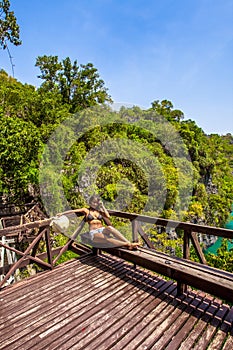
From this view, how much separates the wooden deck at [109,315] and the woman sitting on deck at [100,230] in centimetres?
41

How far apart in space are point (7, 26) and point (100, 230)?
7.51m

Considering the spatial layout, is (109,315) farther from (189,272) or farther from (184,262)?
(184,262)

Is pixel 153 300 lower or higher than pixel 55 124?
lower

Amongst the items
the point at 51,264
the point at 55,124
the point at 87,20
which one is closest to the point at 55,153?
the point at 55,124

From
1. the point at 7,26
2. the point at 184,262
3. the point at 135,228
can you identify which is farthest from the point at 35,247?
the point at 7,26

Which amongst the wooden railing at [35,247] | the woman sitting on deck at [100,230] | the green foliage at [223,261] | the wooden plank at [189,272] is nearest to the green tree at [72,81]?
the green foliage at [223,261]

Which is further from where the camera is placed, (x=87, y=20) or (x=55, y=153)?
(x=55, y=153)

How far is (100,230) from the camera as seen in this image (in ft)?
12.3

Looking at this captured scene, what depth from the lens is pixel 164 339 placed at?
1976 millimetres

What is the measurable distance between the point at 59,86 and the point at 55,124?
752 cm

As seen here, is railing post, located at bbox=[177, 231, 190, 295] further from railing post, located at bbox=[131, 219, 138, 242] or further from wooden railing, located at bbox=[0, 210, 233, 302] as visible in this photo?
railing post, located at bbox=[131, 219, 138, 242]

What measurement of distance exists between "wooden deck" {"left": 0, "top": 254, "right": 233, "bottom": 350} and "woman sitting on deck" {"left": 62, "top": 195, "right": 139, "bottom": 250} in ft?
1.35

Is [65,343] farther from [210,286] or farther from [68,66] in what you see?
[68,66]

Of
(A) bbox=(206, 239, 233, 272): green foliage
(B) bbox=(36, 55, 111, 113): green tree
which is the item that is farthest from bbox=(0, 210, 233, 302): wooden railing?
(B) bbox=(36, 55, 111, 113): green tree
